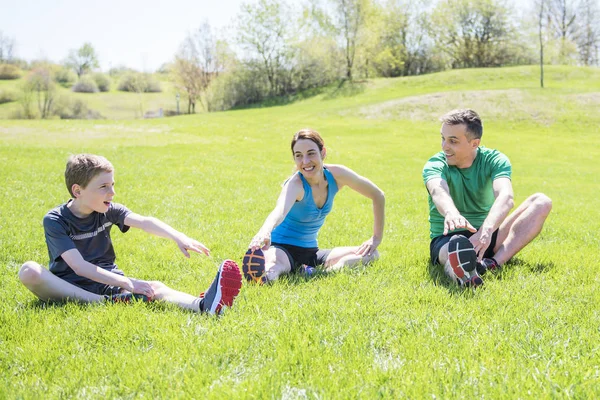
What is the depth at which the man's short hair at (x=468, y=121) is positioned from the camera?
5.78m

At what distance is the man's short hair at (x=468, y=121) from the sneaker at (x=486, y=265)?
4.70 ft

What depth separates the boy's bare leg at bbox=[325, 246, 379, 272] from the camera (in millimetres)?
6035

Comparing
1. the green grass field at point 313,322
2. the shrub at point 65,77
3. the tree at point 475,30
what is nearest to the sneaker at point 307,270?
the green grass field at point 313,322

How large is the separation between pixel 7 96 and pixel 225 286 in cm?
7826

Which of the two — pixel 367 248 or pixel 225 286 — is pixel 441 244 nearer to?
pixel 367 248

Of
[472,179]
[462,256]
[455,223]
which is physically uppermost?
[472,179]

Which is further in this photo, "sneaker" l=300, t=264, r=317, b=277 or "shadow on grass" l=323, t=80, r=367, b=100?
"shadow on grass" l=323, t=80, r=367, b=100

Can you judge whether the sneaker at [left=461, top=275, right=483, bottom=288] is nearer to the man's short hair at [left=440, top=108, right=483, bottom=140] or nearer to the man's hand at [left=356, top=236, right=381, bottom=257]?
the man's hand at [left=356, top=236, right=381, bottom=257]

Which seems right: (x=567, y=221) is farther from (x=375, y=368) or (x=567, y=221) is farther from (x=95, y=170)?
(x=95, y=170)

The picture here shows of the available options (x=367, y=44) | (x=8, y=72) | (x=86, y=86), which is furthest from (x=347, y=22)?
(x=8, y=72)

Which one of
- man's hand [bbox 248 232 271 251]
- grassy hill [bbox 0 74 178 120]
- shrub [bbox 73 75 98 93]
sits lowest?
man's hand [bbox 248 232 271 251]

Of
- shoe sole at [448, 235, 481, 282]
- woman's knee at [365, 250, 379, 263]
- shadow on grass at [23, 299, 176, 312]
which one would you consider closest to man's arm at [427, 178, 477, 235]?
shoe sole at [448, 235, 481, 282]

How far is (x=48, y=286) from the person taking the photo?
4.73 meters

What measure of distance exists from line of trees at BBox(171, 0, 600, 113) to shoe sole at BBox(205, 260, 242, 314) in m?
58.5
